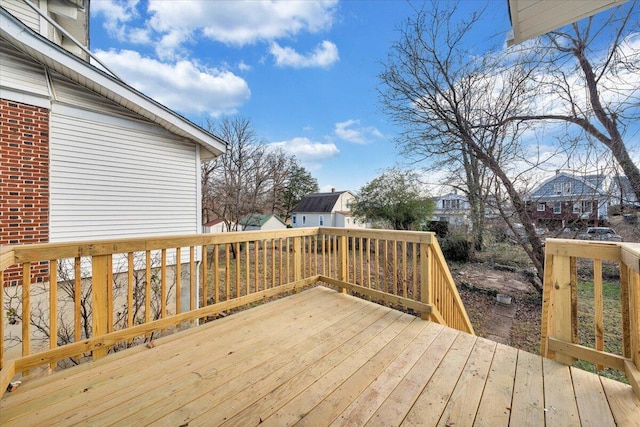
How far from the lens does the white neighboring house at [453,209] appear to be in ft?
30.3

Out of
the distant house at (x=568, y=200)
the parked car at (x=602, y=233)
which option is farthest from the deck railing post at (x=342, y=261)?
the parked car at (x=602, y=233)

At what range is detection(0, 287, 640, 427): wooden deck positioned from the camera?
153cm

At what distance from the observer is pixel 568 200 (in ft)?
20.8

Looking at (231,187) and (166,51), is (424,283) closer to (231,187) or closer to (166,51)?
(166,51)

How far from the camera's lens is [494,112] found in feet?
23.2

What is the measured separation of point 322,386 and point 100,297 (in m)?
1.85

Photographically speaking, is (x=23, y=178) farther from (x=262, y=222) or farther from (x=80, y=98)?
(x=262, y=222)

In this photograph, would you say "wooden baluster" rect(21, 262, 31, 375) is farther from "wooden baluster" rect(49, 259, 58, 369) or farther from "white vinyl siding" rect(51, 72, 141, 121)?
"white vinyl siding" rect(51, 72, 141, 121)

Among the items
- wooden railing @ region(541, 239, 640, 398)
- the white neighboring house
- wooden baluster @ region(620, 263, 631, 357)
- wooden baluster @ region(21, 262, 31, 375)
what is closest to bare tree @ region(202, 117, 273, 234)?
the white neighboring house

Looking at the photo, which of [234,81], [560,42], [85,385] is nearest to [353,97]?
[234,81]

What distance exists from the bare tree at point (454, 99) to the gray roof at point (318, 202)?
19.1m

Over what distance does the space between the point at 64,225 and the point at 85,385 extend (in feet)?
13.7

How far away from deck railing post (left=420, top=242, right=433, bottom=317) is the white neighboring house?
649cm

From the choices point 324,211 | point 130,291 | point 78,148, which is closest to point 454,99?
point 130,291
